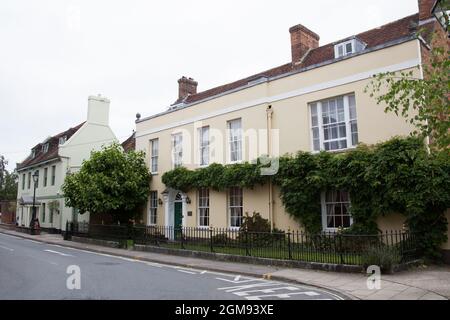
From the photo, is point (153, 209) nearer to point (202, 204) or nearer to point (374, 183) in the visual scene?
point (202, 204)

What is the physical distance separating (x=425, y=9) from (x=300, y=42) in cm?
647

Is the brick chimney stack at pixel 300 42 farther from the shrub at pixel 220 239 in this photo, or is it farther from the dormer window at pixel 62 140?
the dormer window at pixel 62 140

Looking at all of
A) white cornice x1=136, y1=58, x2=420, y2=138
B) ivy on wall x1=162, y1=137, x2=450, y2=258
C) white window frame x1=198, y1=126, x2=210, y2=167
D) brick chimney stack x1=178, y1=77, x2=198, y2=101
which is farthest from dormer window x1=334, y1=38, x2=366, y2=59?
brick chimney stack x1=178, y1=77, x2=198, y2=101

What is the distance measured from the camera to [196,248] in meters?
16.7

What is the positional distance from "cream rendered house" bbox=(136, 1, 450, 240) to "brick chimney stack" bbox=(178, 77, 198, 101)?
5.74m

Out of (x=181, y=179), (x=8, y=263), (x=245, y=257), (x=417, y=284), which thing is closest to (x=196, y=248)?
(x=245, y=257)

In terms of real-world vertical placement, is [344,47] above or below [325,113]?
above

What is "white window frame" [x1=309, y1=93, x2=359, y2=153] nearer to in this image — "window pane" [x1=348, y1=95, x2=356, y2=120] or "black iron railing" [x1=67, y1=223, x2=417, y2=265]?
"window pane" [x1=348, y1=95, x2=356, y2=120]

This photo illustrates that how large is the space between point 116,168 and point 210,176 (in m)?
6.65

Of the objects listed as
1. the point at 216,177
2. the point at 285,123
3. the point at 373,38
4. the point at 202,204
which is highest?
the point at 373,38

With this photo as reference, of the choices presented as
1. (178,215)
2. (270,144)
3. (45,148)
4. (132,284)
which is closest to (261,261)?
(132,284)

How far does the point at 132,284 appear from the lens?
9594 millimetres
